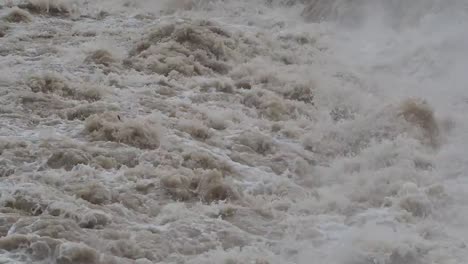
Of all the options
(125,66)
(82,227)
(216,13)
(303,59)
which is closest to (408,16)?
(303,59)

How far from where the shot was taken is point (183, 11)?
16359 millimetres

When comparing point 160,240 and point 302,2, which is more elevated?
point 302,2

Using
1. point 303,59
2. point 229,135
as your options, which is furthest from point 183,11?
point 229,135

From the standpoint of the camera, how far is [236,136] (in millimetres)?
9578

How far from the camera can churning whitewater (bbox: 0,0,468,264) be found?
688 centimetres

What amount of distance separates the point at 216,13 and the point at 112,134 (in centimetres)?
789

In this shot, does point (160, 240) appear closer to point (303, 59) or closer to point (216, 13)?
point (303, 59)

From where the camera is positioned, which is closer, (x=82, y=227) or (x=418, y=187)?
(x=82, y=227)

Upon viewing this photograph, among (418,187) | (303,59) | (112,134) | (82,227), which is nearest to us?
(82,227)

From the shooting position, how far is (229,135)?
31.5ft

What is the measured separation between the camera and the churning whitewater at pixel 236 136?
688 cm

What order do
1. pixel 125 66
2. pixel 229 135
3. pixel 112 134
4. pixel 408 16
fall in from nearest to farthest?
pixel 112 134, pixel 229 135, pixel 125 66, pixel 408 16

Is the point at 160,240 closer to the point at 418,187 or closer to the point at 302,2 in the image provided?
the point at 418,187

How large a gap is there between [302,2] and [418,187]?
336 inches
